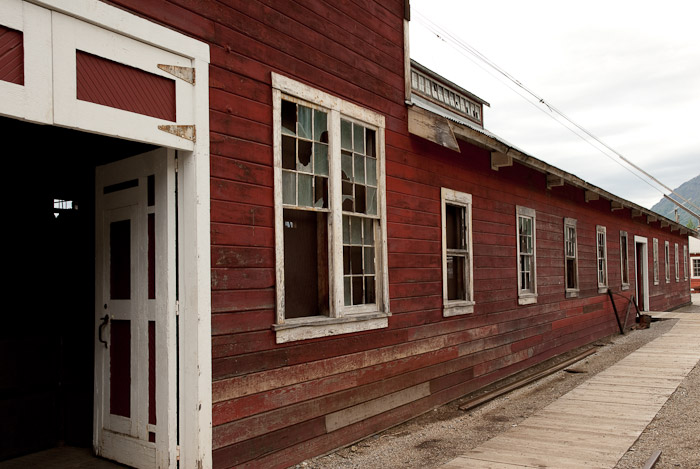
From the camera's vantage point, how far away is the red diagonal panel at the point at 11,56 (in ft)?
10.4

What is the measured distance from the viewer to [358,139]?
6.25m

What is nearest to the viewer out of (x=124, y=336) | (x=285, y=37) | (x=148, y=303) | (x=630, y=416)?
(x=148, y=303)

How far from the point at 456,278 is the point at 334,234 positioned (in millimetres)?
3233

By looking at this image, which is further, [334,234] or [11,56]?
[334,234]

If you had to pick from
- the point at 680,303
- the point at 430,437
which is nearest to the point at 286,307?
the point at 430,437

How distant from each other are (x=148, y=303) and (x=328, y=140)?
227cm

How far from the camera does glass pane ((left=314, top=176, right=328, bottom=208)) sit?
562 cm

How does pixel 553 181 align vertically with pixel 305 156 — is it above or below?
above

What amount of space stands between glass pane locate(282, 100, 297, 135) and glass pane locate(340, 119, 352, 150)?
0.71 m

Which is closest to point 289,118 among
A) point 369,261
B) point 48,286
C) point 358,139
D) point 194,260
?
point 358,139

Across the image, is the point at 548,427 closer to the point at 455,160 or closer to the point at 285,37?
the point at 455,160

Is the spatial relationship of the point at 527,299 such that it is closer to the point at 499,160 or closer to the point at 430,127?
the point at 499,160

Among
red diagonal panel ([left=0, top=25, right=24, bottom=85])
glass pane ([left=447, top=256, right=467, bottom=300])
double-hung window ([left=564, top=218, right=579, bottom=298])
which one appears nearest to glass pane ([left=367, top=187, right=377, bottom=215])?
glass pane ([left=447, top=256, right=467, bottom=300])

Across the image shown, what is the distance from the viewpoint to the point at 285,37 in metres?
5.31
